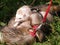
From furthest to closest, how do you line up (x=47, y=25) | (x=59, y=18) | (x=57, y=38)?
(x=59, y=18)
(x=47, y=25)
(x=57, y=38)

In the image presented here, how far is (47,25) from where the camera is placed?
6934 millimetres

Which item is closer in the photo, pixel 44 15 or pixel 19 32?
pixel 19 32

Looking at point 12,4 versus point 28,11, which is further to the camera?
point 12,4

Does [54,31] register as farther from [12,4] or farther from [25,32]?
[12,4]

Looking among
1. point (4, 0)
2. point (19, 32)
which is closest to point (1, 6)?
point (4, 0)

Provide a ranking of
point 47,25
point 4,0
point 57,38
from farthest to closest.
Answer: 1. point 4,0
2. point 47,25
3. point 57,38

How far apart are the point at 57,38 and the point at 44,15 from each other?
2.35ft

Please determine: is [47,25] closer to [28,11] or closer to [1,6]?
→ [28,11]

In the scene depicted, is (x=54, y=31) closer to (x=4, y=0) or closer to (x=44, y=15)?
(x=44, y=15)

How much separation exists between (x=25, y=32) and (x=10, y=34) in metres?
0.36

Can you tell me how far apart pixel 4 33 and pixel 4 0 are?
1.72 m

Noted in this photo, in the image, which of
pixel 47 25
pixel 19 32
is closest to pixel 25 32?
pixel 19 32

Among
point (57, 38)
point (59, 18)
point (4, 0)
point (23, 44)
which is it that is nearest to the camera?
point (23, 44)

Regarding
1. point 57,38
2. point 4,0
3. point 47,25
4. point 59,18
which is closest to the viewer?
point 57,38
